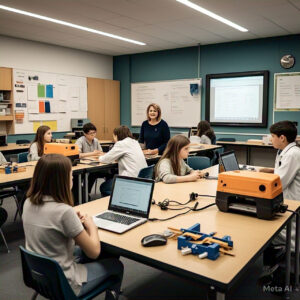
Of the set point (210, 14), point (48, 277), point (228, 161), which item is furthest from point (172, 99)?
point (48, 277)

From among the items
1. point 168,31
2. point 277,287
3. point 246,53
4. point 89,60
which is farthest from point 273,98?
point 277,287

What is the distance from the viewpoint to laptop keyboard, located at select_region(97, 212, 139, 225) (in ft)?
6.49

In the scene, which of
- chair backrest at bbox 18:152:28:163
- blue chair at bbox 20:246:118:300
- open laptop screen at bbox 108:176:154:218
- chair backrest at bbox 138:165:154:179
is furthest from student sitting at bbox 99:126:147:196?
blue chair at bbox 20:246:118:300

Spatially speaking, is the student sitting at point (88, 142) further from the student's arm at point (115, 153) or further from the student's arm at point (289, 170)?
the student's arm at point (289, 170)

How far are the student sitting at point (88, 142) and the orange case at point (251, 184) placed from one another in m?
2.81

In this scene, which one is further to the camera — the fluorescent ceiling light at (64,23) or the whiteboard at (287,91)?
the whiteboard at (287,91)

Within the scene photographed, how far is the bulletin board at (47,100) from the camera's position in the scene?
6999 mm

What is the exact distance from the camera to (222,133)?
25.5ft

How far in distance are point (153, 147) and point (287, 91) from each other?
3.51 m

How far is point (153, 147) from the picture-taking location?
16.3 ft

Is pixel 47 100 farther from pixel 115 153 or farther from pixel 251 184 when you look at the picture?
pixel 251 184

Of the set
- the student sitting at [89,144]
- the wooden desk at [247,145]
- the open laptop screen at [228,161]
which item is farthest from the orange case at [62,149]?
the wooden desk at [247,145]

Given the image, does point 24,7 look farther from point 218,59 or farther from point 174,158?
point 218,59

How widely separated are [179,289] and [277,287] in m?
0.69
